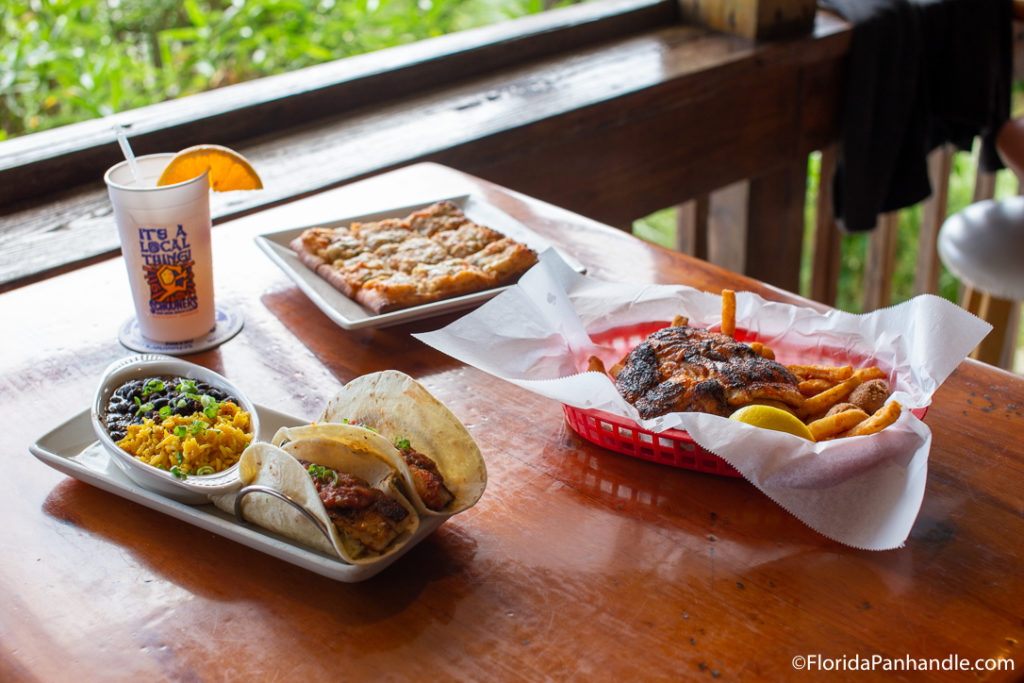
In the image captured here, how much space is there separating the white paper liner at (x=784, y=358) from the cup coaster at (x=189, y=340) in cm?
36

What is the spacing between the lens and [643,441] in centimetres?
101

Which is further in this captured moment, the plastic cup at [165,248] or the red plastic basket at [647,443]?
the plastic cup at [165,248]

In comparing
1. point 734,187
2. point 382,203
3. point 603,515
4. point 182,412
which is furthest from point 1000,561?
point 734,187

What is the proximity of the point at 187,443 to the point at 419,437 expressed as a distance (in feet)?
0.78

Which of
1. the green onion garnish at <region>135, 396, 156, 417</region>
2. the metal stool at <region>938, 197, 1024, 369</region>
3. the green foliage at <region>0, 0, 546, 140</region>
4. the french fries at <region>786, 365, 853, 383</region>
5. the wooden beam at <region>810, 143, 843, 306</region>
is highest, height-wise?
the green onion garnish at <region>135, 396, 156, 417</region>

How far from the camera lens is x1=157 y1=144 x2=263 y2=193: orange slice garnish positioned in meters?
1.25

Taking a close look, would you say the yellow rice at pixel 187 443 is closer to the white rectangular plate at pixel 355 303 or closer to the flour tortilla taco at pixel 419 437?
the flour tortilla taco at pixel 419 437

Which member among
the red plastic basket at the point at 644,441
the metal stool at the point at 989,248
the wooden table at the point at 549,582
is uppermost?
the red plastic basket at the point at 644,441

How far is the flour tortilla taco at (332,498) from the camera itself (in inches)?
33.1

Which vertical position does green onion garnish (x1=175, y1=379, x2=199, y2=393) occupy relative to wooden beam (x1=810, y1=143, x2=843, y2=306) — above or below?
above

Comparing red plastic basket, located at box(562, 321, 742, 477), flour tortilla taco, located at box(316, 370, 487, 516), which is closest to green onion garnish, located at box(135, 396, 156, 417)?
flour tortilla taco, located at box(316, 370, 487, 516)

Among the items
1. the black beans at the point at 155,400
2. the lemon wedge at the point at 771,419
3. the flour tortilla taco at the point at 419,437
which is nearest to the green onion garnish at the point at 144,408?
the black beans at the point at 155,400

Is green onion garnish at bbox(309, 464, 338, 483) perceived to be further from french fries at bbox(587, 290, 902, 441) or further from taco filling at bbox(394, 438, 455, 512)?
french fries at bbox(587, 290, 902, 441)

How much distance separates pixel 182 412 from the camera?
1.03 m
